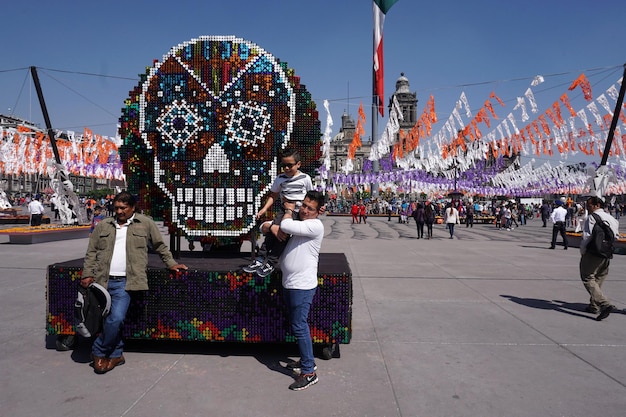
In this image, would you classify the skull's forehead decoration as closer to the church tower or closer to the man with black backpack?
the man with black backpack

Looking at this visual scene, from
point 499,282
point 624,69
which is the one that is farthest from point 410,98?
point 499,282

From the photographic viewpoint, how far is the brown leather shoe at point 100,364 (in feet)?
11.9

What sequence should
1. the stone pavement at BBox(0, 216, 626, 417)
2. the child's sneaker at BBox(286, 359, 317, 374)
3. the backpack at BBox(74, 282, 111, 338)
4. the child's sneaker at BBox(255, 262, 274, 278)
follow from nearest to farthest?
the stone pavement at BBox(0, 216, 626, 417) < the backpack at BBox(74, 282, 111, 338) < the child's sneaker at BBox(286, 359, 317, 374) < the child's sneaker at BBox(255, 262, 274, 278)

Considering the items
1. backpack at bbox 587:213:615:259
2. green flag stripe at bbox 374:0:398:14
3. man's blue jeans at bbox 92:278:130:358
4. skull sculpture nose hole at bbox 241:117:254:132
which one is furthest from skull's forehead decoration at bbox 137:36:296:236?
green flag stripe at bbox 374:0:398:14

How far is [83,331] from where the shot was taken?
3.58m

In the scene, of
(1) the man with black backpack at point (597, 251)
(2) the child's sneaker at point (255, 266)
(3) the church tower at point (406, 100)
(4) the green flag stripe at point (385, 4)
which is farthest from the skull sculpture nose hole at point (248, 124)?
(3) the church tower at point (406, 100)

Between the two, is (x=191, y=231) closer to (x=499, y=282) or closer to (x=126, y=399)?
(x=126, y=399)

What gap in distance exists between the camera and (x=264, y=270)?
12.6 ft

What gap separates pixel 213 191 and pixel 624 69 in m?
14.4

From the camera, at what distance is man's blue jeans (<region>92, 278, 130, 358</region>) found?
366 centimetres

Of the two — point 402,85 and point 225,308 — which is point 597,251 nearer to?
point 225,308

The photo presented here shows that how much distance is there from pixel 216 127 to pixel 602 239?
5057mm

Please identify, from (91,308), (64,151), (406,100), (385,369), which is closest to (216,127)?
(91,308)

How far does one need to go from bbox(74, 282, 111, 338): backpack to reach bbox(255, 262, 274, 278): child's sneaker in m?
1.26
